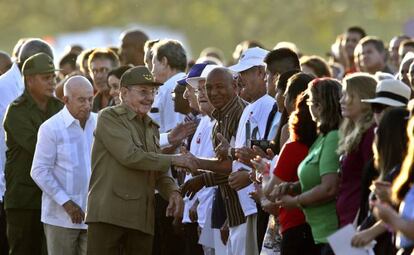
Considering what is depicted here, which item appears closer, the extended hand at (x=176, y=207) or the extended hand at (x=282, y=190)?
the extended hand at (x=282, y=190)

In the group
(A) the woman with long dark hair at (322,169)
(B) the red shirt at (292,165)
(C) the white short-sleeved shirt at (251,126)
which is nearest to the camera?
(A) the woman with long dark hair at (322,169)

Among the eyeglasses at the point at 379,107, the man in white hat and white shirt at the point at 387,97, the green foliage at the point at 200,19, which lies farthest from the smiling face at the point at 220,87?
the green foliage at the point at 200,19

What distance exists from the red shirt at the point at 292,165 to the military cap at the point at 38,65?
4593 mm

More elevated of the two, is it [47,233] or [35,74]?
[35,74]

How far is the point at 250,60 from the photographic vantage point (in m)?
15.0

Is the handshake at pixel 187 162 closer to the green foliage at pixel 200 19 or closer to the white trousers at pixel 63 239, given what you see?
the white trousers at pixel 63 239

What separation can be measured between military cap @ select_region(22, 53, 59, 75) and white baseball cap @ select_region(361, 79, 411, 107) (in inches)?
227

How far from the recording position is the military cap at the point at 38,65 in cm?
1634

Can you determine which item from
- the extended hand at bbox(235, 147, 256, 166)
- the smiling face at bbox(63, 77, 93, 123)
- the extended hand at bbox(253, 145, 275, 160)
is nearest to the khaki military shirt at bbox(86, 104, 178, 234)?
the extended hand at bbox(235, 147, 256, 166)

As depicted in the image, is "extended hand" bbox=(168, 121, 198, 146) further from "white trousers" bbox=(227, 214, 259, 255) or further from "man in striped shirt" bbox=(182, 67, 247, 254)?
"white trousers" bbox=(227, 214, 259, 255)

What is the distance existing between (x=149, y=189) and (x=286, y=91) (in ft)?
6.14

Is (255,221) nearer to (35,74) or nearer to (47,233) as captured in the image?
(47,233)

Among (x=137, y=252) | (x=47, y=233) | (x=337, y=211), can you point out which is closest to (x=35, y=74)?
(x=47, y=233)

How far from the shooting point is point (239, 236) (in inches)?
559
